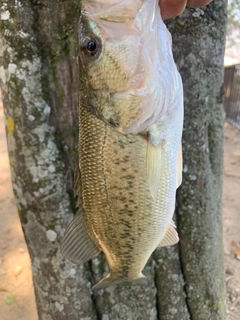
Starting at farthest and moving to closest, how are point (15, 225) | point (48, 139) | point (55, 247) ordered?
point (15, 225), point (55, 247), point (48, 139)

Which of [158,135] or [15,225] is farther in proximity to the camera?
[15,225]

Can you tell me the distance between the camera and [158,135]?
1642mm

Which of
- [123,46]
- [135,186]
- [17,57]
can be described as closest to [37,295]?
[135,186]

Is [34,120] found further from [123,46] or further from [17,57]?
[123,46]

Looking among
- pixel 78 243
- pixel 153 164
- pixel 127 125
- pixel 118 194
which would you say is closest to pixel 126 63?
pixel 127 125

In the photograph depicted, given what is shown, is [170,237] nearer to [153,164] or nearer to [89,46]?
[153,164]

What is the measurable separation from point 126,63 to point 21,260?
411cm

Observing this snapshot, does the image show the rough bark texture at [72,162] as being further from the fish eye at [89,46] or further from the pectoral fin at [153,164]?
the pectoral fin at [153,164]

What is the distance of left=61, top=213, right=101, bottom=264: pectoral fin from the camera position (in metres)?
1.92

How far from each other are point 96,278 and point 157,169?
55.7 inches

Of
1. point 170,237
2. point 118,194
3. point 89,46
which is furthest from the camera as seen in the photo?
point 170,237

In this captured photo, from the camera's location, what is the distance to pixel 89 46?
1554mm

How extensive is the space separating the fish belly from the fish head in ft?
0.26

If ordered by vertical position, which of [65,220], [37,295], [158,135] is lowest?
[37,295]
